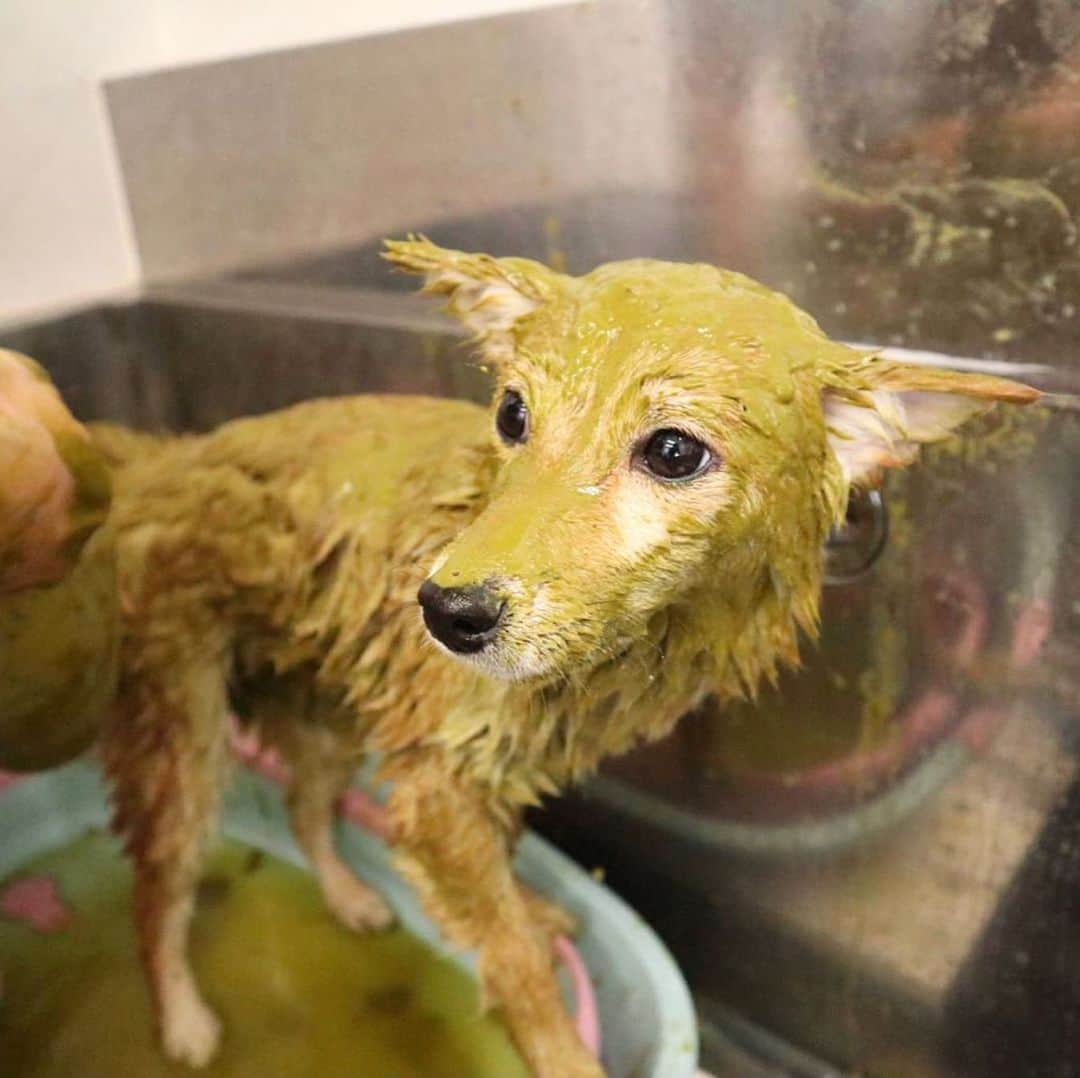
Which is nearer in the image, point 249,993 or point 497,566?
point 497,566

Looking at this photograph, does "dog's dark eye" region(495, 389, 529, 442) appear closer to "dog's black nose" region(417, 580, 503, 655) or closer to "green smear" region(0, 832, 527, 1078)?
"dog's black nose" region(417, 580, 503, 655)

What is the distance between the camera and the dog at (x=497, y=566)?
49 cm

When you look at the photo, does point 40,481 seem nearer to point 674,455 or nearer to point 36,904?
point 674,455

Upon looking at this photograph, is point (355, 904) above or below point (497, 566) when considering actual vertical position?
below

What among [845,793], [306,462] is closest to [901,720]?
[845,793]

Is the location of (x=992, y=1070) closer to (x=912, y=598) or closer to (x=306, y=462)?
(x=912, y=598)

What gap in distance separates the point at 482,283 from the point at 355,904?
2.22ft

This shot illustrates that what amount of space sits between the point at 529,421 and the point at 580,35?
433 mm

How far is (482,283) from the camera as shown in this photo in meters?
0.58

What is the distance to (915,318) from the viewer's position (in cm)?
72

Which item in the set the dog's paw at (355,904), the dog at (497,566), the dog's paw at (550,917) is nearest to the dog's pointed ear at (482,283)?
the dog at (497,566)

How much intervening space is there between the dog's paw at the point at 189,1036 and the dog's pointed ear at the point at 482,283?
25.3 inches

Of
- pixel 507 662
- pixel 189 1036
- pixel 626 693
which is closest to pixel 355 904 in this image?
pixel 189 1036

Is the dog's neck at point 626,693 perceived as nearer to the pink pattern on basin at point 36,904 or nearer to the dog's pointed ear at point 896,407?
the dog's pointed ear at point 896,407
